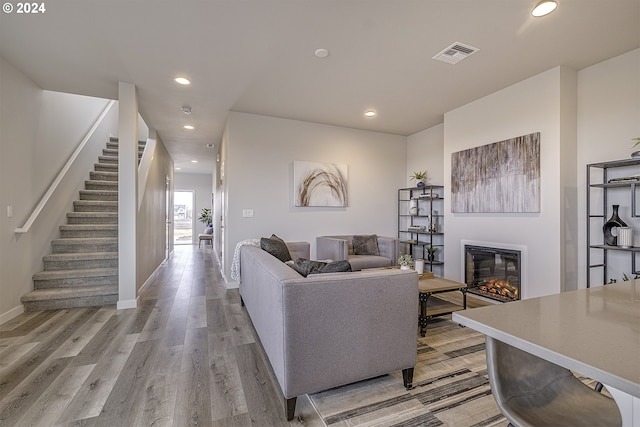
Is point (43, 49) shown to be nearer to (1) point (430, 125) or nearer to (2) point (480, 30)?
(2) point (480, 30)

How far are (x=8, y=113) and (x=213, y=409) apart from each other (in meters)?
3.59

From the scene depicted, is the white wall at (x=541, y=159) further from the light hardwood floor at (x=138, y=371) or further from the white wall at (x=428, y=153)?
the light hardwood floor at (x=138, y=371)

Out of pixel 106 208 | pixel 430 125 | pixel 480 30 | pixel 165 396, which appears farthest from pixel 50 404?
pixel 430 125

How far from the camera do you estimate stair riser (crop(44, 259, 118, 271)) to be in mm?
3637

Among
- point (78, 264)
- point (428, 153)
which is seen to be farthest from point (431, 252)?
point (78, 264)

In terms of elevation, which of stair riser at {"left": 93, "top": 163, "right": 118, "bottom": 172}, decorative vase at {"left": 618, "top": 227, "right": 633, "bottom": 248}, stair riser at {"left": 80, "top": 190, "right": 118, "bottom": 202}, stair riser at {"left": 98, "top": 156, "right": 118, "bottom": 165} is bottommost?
decorative vase at {"left": 618, "top": 227, "right": 633, "bottom": 248}

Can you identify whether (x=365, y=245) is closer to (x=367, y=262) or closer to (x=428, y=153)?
(x=367, y=262)

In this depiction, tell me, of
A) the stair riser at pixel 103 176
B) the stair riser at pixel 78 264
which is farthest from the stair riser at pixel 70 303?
the stair riser at pixel 103 176

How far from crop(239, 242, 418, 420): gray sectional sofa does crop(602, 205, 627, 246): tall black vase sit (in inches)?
95.2

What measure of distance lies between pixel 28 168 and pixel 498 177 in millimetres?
5627

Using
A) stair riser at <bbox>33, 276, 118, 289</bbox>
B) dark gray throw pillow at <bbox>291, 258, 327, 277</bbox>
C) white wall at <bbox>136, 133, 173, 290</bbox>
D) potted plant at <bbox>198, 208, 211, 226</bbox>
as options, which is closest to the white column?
white wall at <bbox>136, 133, 173, 290</bbox>

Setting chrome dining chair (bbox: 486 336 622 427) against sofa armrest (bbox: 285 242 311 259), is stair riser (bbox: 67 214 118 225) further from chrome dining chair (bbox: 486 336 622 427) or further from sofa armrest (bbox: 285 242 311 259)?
chrome dining chair (bbox: 486 336 622 427)

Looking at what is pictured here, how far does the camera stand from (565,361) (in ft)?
2.02

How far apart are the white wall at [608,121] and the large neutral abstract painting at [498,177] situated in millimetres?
445
